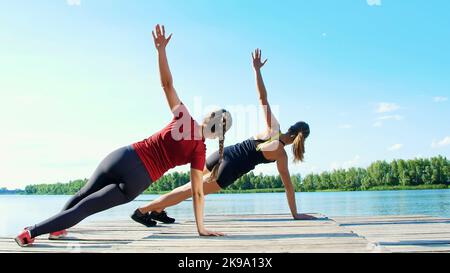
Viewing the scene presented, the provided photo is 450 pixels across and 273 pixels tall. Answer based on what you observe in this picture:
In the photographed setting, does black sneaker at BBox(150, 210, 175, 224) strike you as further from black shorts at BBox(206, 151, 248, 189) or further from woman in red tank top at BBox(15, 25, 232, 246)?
woman in red tank top at BBox(15, 25, 232, 246)

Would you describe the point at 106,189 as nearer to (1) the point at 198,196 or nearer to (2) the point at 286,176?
(1) the point at 198,196

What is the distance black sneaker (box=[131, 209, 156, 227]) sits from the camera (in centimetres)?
499

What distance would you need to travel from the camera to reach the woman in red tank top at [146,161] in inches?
136

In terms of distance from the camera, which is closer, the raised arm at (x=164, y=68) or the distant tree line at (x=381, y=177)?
the raised arm at (x=164, y=68)

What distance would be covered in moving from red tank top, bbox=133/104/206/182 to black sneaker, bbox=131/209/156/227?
1.49 m

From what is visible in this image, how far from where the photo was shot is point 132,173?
353 cm

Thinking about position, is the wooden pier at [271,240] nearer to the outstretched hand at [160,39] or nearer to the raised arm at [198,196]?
the raised arm at [198,196]

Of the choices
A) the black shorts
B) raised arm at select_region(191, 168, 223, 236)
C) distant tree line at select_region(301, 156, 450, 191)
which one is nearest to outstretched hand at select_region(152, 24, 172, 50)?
raised arm at select_region(191, 168, 223, 236)

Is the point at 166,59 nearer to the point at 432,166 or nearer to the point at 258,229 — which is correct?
the point at 258,229

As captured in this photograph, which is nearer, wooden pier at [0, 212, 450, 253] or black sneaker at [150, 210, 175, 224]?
wooden pier at [0, 212, 450, 253]

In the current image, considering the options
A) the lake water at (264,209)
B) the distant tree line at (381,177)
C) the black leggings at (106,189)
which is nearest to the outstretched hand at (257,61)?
the black leggings at (106,189)

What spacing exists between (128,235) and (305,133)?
7.40 feet
